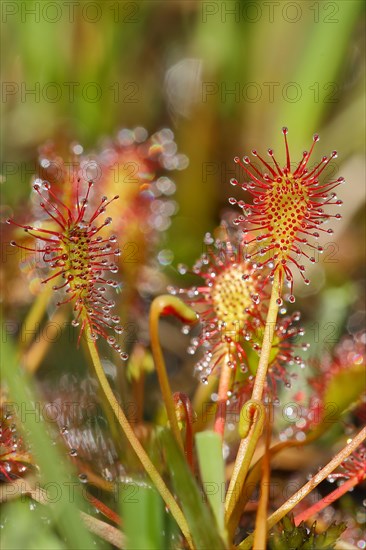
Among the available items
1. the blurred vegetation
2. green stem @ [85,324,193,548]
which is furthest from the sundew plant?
the blurred vegetation

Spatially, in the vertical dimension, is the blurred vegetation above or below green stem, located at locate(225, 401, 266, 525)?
above

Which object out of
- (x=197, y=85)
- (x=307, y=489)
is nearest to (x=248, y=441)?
(x=307, y=489)

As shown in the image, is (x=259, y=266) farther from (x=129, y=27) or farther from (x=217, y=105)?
(x=129, y=27)

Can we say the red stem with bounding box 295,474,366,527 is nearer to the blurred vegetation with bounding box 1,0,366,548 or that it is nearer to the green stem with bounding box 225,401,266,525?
the green stem with bounding box 225,401,266,525

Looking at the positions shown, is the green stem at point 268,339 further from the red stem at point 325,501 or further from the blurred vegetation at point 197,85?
the blurred vegetation at point 197,85

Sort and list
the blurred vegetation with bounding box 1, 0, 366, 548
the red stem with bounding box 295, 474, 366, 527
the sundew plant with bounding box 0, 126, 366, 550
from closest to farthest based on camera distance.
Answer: the sundew plant with bounding box 0, 126, 366, 550 < the red stem with bounding box 295, 474, 366, 527 < the blurred vegetation with bounding box 1, 0, 366, 548

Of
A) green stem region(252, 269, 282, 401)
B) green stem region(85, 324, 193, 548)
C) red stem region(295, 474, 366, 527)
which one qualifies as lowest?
red stem region(295, 474, 366, 527)

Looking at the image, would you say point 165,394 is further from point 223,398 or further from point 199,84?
point 199,84
